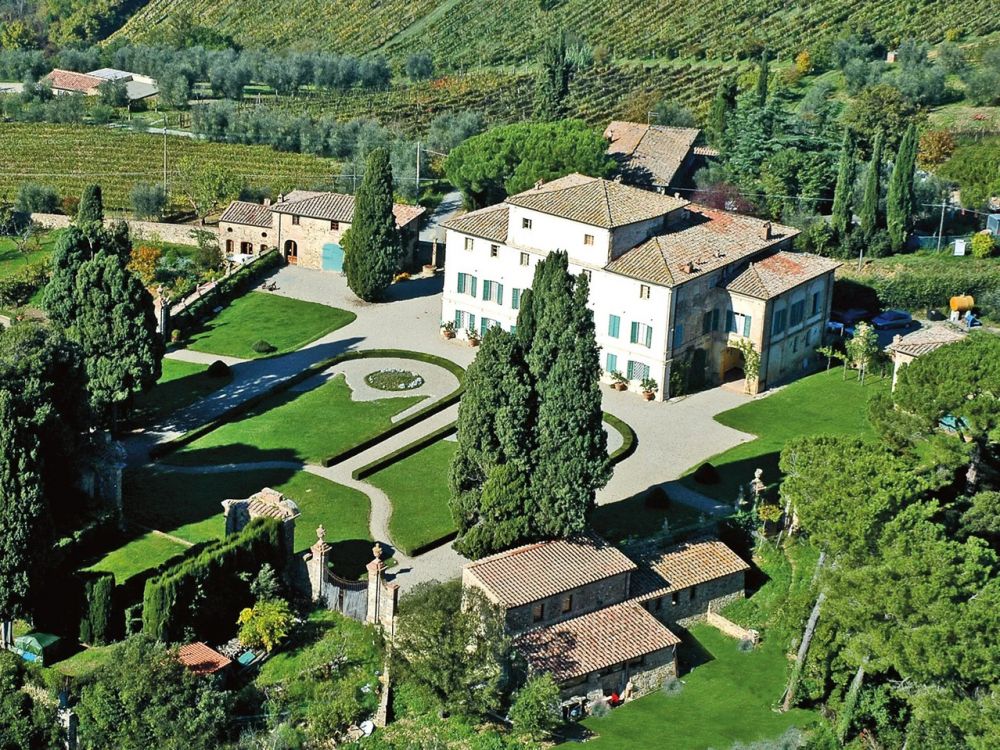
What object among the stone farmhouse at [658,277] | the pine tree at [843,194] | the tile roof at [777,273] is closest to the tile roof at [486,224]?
the stone farmhouse at [658,277]

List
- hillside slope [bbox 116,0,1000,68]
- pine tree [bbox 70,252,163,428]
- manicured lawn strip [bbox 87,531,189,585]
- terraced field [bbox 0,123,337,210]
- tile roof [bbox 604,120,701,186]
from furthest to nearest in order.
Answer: hillside slope [bbox 116,0,1000,68] < terraced field [bbox 0,123,337,210] < tile roof [bbox 604,120,701,186] < pine tree [bbox 70,252,163,428] < manicured lawn strip [bbox 87,531,189,585]

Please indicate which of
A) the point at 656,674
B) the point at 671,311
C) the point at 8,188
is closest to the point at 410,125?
the point at 8,188

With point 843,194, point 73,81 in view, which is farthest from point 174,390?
point 73,81

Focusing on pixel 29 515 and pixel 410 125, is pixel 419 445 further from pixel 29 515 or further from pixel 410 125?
pixel 410 125

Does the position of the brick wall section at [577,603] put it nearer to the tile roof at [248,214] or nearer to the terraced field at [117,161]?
the tile roof at [248,214]

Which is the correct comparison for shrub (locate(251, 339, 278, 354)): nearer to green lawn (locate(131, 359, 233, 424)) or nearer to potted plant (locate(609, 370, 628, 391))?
green lawn (locate(131, 359, 233, 424))

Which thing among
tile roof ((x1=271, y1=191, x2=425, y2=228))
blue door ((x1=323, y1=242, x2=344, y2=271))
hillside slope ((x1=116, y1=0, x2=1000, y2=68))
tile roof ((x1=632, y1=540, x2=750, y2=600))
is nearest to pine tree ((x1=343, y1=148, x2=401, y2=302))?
tile roof ((x1=271, y1=191, x2=425, y2=228))
